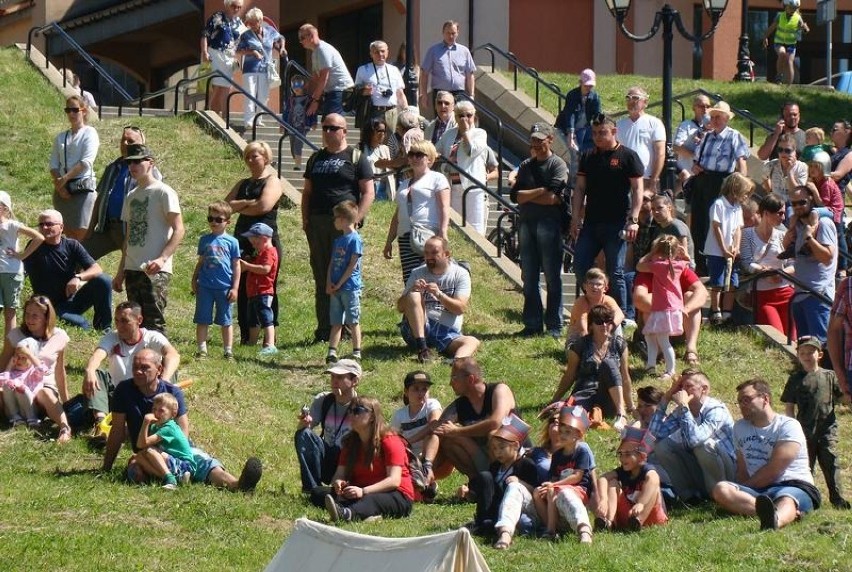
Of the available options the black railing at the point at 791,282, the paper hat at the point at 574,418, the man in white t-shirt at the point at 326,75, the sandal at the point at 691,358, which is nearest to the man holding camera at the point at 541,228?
the sandal at the point at 691,358

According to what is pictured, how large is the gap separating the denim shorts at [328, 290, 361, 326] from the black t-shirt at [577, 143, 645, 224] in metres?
2.43

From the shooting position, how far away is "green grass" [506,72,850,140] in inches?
1089

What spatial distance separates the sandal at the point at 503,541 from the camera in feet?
38.9

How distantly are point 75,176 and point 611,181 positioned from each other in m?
5.61

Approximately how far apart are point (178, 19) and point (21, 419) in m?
24.2

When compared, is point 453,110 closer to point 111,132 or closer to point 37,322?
point 111,132

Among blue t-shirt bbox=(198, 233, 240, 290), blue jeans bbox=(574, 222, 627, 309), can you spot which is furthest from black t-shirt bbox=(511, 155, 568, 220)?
blue t-shirt bbox=(198, 233, 240, 290)

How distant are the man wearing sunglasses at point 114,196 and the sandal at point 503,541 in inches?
252

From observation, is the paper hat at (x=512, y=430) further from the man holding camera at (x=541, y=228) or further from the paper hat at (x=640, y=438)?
the man holding camera at (x=541, y=228)

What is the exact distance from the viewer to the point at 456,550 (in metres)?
9.71

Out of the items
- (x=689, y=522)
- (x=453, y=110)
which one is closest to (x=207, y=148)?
(x=453, y=110)

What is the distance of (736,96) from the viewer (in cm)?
2862

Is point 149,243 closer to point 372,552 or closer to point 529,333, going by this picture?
point 529,333

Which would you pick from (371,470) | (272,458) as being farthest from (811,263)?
(371,470)
